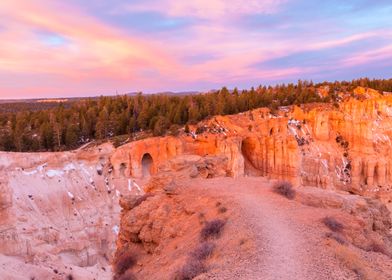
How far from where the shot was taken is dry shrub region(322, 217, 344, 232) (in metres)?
11.1

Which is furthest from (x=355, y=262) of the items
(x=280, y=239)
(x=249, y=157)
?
Result: (x=249, y=157)

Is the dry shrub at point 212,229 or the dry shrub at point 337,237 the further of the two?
the dry shrub at point 212,229

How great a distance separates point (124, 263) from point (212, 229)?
14.6 feet

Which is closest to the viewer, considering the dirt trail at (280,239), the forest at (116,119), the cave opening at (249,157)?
the dirt trail at (280,239)

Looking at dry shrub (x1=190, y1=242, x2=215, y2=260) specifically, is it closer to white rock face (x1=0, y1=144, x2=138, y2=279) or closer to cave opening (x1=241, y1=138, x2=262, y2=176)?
white rock face (x1=0, y1=144, x2=138, y2=279)

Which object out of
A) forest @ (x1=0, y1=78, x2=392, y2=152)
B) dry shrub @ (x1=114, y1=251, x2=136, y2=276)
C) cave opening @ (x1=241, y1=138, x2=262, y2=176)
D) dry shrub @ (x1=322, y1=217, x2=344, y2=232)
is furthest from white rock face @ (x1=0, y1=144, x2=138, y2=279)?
dry shrub @ (x1=322, y1=217, x2=344, y2=232)

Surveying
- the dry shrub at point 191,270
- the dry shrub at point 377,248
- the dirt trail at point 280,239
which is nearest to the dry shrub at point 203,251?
the dry shrub at point 191,270

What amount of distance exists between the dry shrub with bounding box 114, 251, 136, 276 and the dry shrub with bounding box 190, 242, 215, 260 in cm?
439

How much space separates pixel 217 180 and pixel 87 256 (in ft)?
60.7

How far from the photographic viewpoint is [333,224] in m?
11.2

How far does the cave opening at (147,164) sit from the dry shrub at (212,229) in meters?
25.2

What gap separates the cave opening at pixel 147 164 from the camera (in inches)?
1432

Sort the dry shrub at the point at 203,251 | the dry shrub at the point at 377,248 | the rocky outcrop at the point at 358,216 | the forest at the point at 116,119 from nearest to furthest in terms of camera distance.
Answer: the dry shrub at the point at 203,251, the dry shrub at the point at 377,248, the rocky outcrop at the point at 358,216, the forest at the point at 116,119

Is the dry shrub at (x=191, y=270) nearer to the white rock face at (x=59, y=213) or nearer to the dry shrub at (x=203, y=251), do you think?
the dry shrub at (x=203, y=251)
